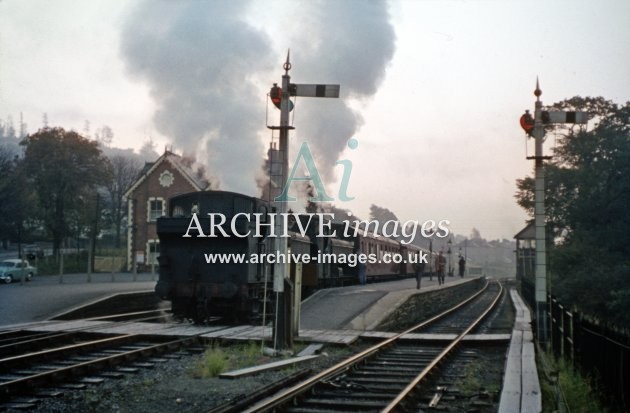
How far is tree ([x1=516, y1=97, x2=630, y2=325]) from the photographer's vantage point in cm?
2706

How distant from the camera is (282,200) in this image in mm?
10680

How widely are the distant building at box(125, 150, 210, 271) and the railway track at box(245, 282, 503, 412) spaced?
30.9 metres

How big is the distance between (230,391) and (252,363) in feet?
7.04

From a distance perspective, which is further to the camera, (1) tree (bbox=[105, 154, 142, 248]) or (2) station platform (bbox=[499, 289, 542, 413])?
(1) tree (bbox=[105, 154, 142, 248])

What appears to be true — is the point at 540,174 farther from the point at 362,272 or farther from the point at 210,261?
the point at 362,272

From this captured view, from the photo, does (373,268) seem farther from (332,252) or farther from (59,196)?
(59,196)

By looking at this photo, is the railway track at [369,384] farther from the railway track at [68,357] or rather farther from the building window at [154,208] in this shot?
the building window at [154,208]

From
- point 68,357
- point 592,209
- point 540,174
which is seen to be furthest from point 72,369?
point 592,209

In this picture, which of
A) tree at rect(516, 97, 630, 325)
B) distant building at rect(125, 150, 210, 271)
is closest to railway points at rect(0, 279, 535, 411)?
tree at rect(516, 97, 630, 325)

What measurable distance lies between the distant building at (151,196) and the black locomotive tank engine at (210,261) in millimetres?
26188

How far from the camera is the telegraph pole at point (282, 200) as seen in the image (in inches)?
424

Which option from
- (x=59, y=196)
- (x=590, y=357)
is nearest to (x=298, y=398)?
(x=590, y=357)

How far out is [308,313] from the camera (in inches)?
634

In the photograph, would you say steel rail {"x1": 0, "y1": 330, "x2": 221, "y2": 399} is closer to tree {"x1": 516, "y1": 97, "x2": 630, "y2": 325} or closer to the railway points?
the railway points
